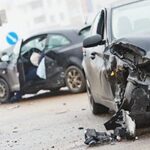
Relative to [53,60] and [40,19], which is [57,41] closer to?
[53,60]

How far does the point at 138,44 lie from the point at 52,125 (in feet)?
10.7

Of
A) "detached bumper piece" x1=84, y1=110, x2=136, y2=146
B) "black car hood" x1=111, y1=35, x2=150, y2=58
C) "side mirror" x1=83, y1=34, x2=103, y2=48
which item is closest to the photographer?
"black car hood" x1=111, y1=35, x2=150, y2=58

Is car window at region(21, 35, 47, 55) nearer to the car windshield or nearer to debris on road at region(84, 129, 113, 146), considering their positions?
the car windshield

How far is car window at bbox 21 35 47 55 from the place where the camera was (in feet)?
48.1

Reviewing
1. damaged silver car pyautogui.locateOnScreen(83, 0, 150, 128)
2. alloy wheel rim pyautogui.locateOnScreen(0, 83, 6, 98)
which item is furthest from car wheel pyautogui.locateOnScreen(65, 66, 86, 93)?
damaged silver car pyautogui.locateOnScreen(83, 0, 150, 128)

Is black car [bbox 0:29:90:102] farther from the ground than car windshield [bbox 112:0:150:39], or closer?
closer

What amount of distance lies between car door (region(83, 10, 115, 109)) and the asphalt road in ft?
1.44

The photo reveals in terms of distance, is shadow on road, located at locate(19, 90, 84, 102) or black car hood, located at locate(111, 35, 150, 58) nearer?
black car hood, located at locate(111, 35, 150, 58)

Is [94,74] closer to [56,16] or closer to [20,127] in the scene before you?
[20,127]

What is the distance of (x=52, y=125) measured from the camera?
9.09 metres

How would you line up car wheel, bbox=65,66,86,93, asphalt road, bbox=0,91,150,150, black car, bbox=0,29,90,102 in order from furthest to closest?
1. black car, bbox=0,29,90,102
2. car wheel, bbox=65,66,86,93
3. asphalt road, bbox=0,91,150,150

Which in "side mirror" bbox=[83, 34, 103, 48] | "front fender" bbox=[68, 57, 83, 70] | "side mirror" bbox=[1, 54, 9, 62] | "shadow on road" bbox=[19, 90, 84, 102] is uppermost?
"side mirror" bbox=[83, 34, 103, 48]

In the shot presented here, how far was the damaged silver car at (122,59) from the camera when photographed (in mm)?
6188

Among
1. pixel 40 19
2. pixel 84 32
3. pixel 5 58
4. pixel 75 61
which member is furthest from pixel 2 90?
pixel 40 19
